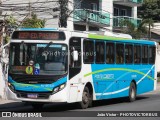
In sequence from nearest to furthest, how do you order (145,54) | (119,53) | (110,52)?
(110,52) < (119,53) < (145,54)

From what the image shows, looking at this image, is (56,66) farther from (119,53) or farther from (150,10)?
(150,10)

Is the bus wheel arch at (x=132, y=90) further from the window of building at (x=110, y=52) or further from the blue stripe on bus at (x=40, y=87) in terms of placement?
the blue stripe on bus at (x=40, y=87)

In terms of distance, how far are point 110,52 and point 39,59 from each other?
430 cm

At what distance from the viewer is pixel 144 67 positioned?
74.3ft

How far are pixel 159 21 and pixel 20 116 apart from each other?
5516cm

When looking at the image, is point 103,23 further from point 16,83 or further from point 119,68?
point 16,83

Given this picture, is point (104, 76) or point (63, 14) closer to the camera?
point (104, 76)

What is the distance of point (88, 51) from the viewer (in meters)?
17.3

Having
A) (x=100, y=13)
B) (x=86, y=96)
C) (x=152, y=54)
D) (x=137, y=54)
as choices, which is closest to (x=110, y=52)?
(x=86, y=96)

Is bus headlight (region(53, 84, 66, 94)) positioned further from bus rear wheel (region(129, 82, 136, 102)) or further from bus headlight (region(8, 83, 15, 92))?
bus rear wheel (region(129, 82, 136, 102))

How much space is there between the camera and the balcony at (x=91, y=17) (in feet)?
137

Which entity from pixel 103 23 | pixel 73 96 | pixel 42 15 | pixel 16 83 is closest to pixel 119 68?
pixel 73 96

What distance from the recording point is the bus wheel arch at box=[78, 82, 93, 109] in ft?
55.7

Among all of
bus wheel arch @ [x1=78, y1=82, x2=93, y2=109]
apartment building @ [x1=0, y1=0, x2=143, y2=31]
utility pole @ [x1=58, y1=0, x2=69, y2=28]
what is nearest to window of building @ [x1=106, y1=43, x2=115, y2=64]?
bus wheel arch @ [x1=78, y1=82, x2=93, y2=109]
